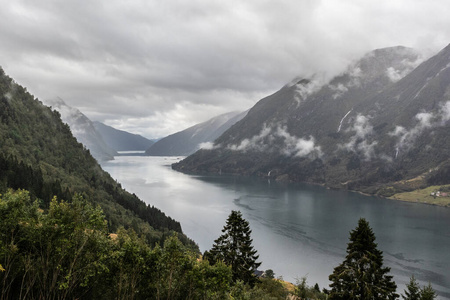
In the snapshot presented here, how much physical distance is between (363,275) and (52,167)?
122 metres

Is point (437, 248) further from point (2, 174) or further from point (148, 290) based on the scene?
point (2, 174)

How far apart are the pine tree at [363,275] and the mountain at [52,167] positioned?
64899 mm

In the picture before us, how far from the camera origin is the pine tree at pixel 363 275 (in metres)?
33.9

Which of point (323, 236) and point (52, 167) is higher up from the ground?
point (52, 167)

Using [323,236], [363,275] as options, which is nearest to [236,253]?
[363,275]

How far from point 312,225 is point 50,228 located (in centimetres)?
14600

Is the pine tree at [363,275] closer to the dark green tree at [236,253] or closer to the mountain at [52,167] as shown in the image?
the dark green tree at [236,253]

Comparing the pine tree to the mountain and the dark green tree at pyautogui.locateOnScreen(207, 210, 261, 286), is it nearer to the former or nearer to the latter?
the dark green tree at pyautogui.locateOnScreen(207, 210, 261, 286)

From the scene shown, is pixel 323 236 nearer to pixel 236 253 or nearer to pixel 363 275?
pixel 236 253

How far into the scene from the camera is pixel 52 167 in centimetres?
12288

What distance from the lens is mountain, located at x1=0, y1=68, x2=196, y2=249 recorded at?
297 ft

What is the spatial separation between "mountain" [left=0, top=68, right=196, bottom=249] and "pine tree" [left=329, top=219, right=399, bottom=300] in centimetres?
6490

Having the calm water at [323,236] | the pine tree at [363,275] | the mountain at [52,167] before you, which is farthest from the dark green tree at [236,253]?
the calm water at [323,236]

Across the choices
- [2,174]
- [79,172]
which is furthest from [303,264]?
[79,172]
